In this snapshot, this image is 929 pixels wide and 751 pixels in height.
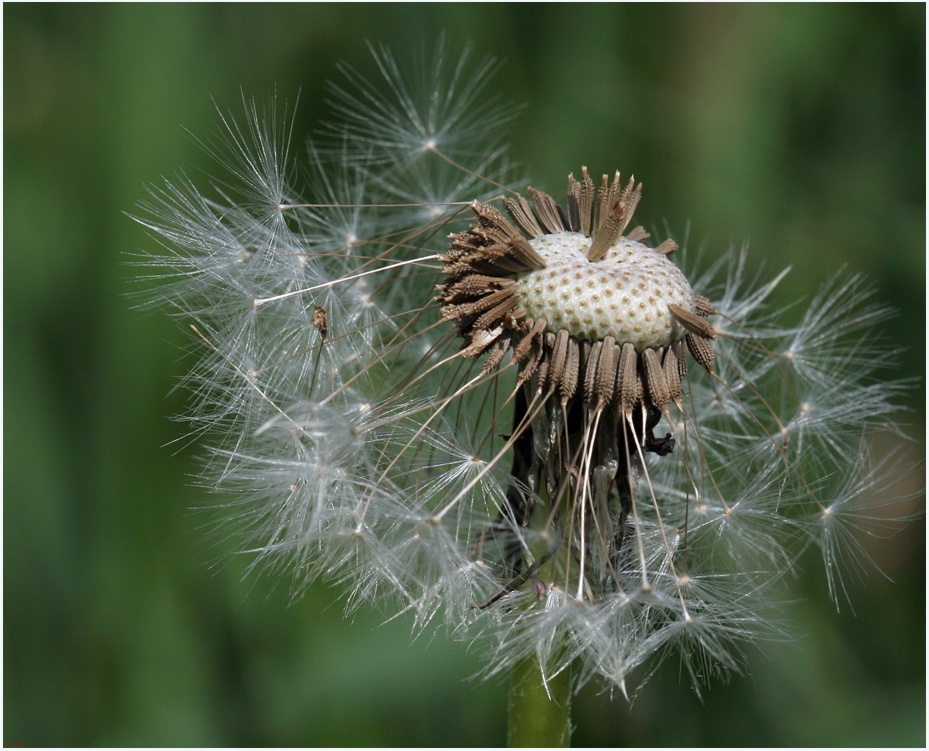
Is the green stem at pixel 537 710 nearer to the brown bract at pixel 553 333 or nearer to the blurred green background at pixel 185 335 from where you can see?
the brown bract at pixel 553 333

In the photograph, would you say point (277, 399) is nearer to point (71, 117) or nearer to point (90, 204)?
point (90, 204)

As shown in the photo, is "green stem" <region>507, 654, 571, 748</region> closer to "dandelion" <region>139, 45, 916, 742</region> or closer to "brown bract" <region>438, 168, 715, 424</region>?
"dandelion" <region>139, 45, 916, 742</region>

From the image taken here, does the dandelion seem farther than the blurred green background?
No

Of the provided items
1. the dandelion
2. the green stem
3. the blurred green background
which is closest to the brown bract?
the dandelion

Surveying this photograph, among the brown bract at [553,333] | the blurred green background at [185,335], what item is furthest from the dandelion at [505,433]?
the blurred green background at [185,335]

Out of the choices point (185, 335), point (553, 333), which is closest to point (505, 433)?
point (553, 333)

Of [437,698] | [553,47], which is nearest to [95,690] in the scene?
[437,698]
